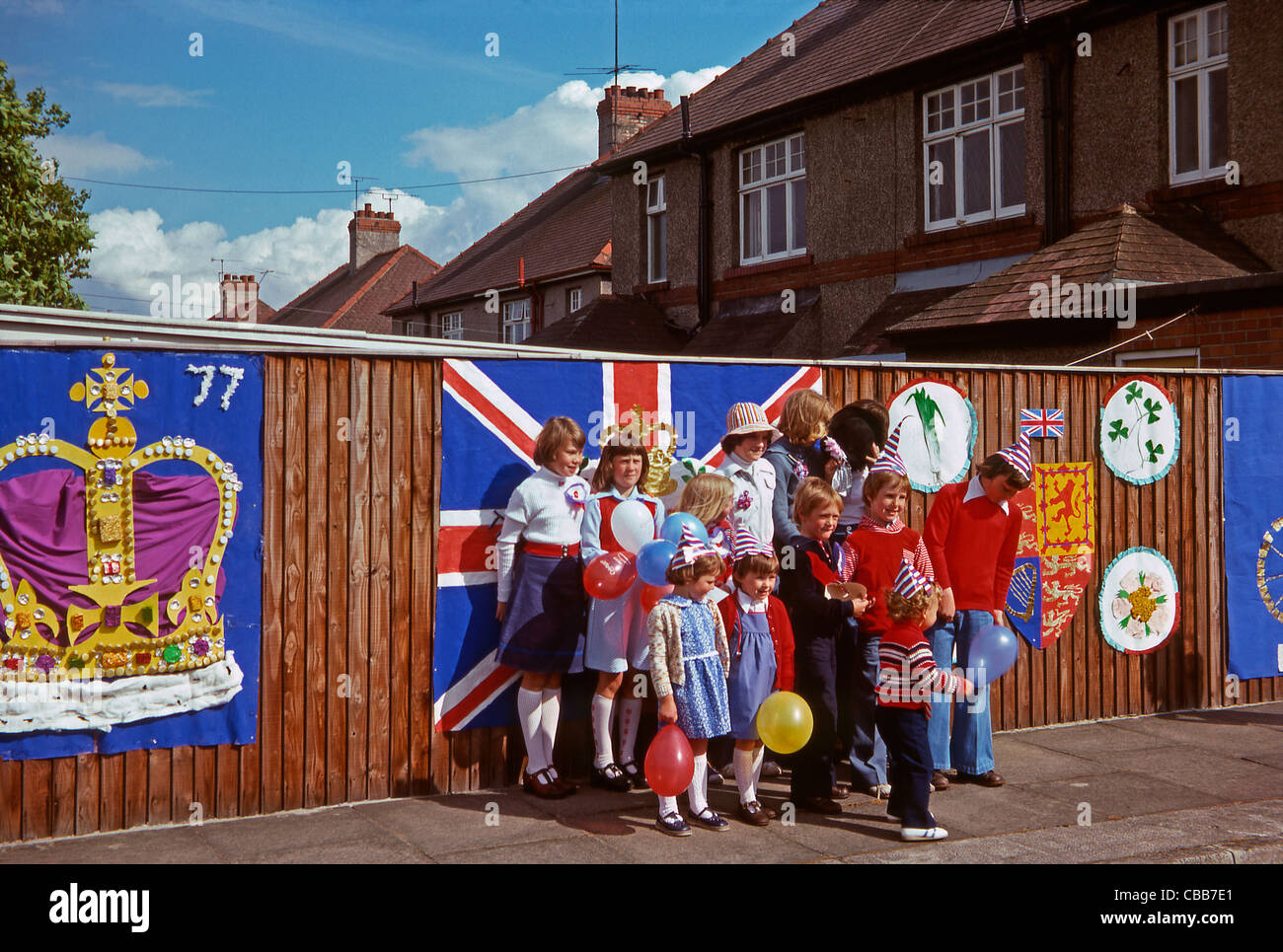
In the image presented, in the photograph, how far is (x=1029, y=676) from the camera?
26.3ft

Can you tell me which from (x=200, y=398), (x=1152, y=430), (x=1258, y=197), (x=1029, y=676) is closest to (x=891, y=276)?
(x=1258, y=197)

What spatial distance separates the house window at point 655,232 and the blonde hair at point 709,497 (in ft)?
56.0

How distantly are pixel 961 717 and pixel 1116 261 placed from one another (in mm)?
6931

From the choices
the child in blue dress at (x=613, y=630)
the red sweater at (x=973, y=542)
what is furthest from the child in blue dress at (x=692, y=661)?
the red sweater at (x=973, y=542)

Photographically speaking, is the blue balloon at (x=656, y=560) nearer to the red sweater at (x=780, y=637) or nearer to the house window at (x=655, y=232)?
the red sweater at (x=780, y=637)

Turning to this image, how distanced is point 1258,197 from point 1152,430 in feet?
18.8

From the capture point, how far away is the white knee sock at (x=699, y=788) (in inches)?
233

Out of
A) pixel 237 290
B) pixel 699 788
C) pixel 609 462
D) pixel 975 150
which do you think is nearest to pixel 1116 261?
pixel 975 150

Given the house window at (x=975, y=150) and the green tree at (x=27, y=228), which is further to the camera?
the green tree at (x=27, y=228)

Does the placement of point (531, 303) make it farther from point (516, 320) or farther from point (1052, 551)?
point (1052, 551)

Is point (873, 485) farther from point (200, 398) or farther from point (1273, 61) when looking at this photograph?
point (1273, 61)

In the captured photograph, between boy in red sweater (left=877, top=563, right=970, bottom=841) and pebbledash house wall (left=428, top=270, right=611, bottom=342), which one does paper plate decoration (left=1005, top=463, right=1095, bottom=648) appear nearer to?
boy in red sweater (left=877, top=563, right=970, bottom=841)

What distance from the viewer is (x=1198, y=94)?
43.9 ft

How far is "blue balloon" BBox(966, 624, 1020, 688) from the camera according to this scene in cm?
629
